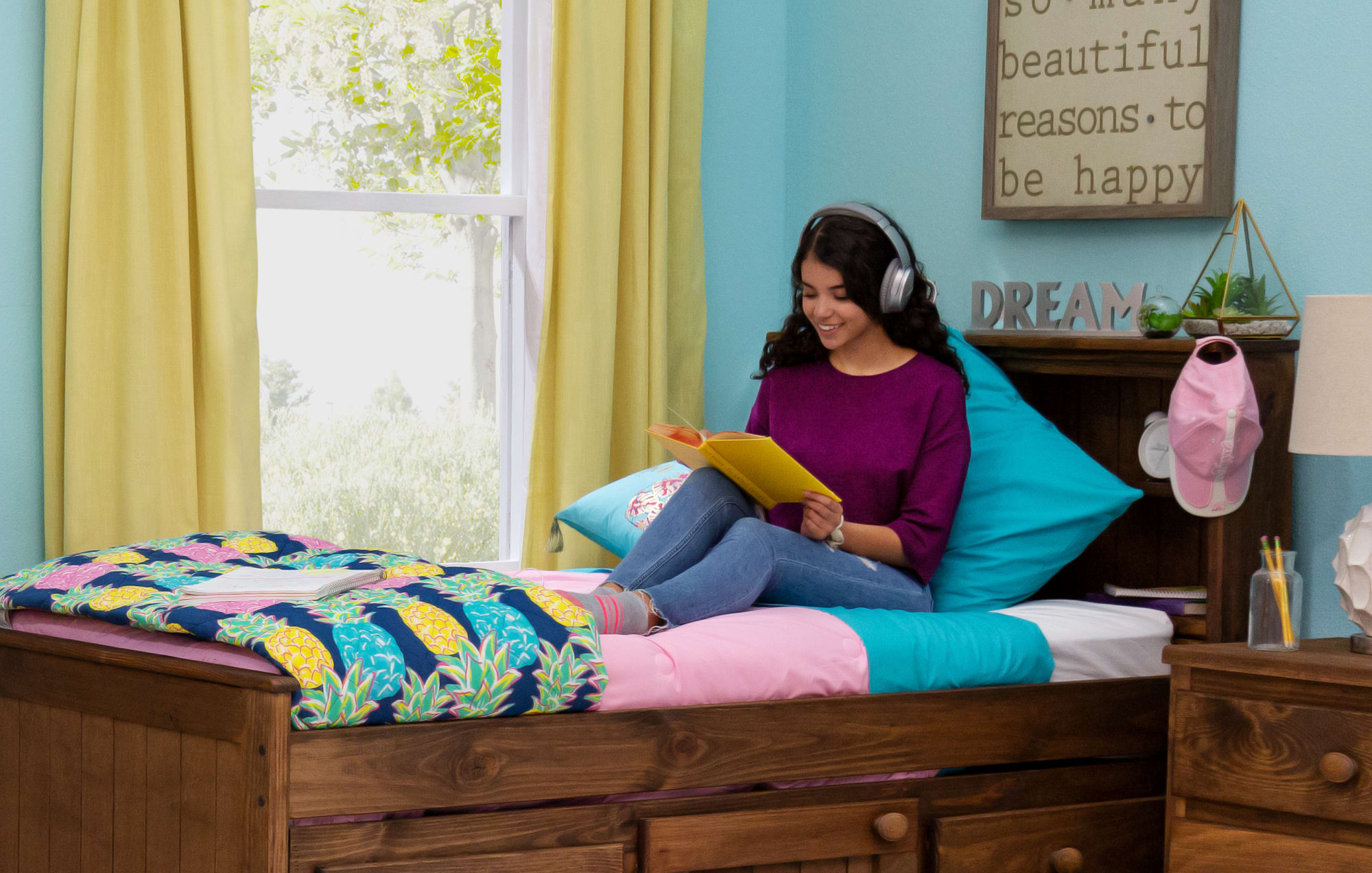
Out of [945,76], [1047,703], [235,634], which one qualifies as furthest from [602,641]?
[945,76]

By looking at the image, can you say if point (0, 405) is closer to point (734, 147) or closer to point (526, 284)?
point (526, 284)

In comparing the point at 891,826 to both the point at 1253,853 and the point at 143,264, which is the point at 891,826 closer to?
the point at 1253,853

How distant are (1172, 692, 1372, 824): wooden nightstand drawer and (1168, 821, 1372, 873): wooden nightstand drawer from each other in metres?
0.04

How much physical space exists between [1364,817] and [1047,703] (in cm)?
45

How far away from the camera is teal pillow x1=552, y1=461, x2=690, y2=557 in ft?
8.21

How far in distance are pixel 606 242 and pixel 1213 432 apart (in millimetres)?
1399

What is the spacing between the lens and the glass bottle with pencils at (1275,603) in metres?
1.85

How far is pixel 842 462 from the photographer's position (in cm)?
231

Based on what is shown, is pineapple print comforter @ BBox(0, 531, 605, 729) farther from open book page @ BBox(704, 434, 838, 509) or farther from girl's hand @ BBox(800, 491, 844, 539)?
girl's hand @ BBox(800, 491, 844, 539)

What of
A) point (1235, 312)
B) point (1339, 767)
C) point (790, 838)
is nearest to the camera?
point (1339, 767)

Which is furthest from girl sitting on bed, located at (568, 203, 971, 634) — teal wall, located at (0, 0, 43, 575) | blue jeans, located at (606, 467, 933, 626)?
teal wall, located at (0, 0, 43, 575)

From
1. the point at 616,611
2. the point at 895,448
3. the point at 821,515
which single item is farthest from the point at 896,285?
the point at 616,611

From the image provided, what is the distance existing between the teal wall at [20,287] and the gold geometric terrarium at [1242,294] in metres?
2.00

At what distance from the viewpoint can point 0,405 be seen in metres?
2.47
